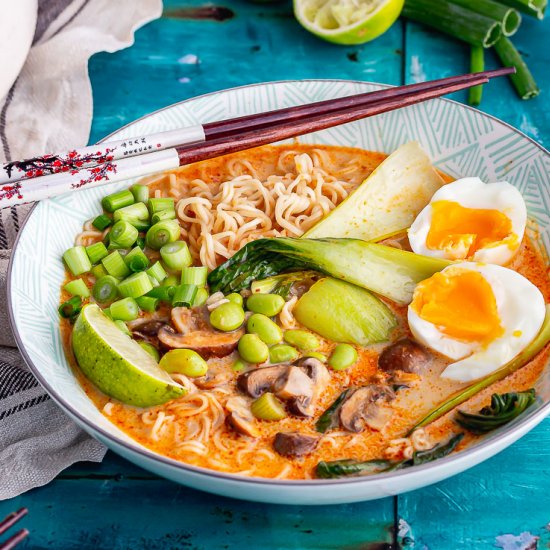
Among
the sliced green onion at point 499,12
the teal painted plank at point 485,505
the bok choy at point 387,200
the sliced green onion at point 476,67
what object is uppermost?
the sliced green onion at point 499,12

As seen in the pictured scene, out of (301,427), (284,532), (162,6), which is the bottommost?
(284,532)

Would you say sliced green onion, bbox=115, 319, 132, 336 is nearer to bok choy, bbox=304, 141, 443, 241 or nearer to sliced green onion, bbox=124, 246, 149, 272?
sliced green onion, bbox=124, 246, 149, 272

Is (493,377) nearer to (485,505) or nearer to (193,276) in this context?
(485,505)

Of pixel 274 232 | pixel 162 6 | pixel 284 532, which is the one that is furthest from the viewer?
pixel 162 6

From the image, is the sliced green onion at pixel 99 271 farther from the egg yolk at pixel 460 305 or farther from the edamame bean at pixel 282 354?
the egg yolk at pixel 460 305

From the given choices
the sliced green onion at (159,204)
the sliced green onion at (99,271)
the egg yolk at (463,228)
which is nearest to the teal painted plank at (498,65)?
the egg yolk at (463,228)

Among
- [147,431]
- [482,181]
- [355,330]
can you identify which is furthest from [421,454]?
[482,181]

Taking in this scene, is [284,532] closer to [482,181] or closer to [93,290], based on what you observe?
[93,290]
